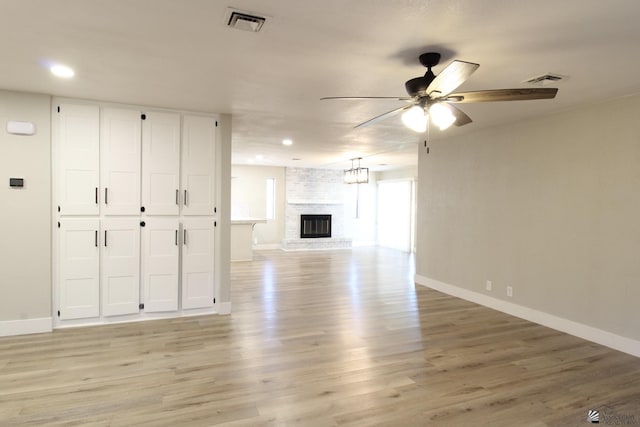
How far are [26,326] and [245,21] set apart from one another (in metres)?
3.72

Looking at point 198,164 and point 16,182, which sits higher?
point 198,164

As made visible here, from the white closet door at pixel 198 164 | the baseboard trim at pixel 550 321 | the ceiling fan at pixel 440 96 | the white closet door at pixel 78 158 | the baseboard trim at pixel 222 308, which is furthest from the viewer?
the baseboard trim at pixel 222 308

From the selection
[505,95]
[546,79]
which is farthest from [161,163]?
[546,79]

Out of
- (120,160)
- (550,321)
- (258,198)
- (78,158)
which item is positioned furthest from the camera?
(258,198)

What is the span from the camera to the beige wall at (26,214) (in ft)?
11.9

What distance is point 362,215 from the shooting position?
11.9 metres

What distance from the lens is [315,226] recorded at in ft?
36.2

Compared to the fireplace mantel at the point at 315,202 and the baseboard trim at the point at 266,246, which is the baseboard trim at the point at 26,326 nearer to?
the baseboard trim at the point at 266,246

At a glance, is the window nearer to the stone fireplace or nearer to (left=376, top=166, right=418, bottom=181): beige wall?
the stone fireplace

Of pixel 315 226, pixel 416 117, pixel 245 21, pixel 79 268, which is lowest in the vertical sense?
pixel 79 268

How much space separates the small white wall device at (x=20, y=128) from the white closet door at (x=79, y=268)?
922mm

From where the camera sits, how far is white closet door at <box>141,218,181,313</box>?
4.20 metres

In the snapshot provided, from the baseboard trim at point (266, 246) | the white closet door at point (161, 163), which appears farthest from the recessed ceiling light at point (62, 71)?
the baseboard trim at point (266, 246)

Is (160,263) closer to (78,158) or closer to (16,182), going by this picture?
(78,158)
